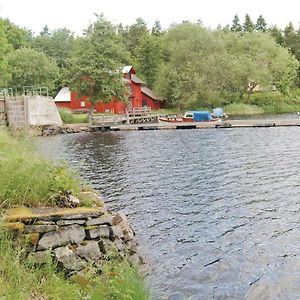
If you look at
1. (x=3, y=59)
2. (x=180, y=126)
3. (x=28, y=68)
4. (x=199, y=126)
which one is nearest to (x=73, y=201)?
(x=180, y=126)

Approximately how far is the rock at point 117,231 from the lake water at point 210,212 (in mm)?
951

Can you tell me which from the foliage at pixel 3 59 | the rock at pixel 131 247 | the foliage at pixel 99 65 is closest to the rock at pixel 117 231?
the rock at pixel 131 247

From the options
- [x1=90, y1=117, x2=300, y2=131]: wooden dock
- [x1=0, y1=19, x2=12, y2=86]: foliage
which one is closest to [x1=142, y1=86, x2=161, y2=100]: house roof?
[x1=0, y1=19, x2=12, y2=86]: foliage

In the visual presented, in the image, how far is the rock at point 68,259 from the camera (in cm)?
725

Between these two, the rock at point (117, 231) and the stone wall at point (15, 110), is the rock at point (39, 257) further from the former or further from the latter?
the stone wall at point (15, 110)

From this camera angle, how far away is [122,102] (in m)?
54.9

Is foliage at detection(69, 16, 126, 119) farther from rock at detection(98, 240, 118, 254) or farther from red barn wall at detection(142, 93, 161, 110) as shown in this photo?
rock at detection(98, 240, 118, 254)

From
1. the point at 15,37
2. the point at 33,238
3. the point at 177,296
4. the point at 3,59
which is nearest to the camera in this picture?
the point at 33,238

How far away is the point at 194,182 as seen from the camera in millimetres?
17234

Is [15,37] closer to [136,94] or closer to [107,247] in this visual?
[136,94]

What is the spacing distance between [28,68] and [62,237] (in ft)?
176

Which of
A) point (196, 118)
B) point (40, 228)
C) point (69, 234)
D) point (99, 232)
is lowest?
point (99, 232)

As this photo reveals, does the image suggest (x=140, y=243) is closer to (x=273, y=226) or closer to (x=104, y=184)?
(x=273, y=226)

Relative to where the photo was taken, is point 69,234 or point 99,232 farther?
point 99,232
